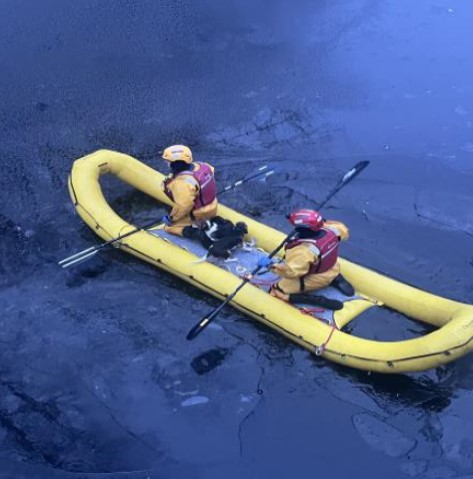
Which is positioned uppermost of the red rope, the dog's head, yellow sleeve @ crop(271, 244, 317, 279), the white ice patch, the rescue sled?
yellow sleeve @ crop(271, 244, 317, 279)

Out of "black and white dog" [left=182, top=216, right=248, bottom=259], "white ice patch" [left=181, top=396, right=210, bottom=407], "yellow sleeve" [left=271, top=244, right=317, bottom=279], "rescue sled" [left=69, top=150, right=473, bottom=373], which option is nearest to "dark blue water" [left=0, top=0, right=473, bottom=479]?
"white ice patch" [left=181, top=396, right=210, bottom=407]

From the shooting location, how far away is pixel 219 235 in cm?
604

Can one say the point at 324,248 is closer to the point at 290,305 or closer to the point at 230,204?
the point at 290,305

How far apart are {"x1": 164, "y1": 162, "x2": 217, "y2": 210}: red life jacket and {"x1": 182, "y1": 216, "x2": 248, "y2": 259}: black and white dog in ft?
0.71

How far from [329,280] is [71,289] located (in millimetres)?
2402

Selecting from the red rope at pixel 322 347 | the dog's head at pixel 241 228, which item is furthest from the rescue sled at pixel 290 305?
the dog's head at pixel 241 228

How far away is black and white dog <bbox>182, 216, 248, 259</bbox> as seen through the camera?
590 centimetres

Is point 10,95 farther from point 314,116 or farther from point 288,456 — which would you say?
point 288,456

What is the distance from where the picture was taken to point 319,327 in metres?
5.31

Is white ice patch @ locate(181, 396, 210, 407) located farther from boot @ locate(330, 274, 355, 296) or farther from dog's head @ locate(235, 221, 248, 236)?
dog's head @ locate(235, 221, 248, 236)

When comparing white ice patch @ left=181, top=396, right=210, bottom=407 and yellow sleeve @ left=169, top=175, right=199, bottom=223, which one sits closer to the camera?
white ice patch @ left=181, top=396, right=210, bottom=407

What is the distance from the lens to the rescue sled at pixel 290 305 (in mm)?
4961

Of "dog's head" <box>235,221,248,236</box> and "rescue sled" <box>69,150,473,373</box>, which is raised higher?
"dog's head" <box>235,221,248,236</box>

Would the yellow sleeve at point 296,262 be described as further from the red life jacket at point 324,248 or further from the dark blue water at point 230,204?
the dark blue water at point 230,204
